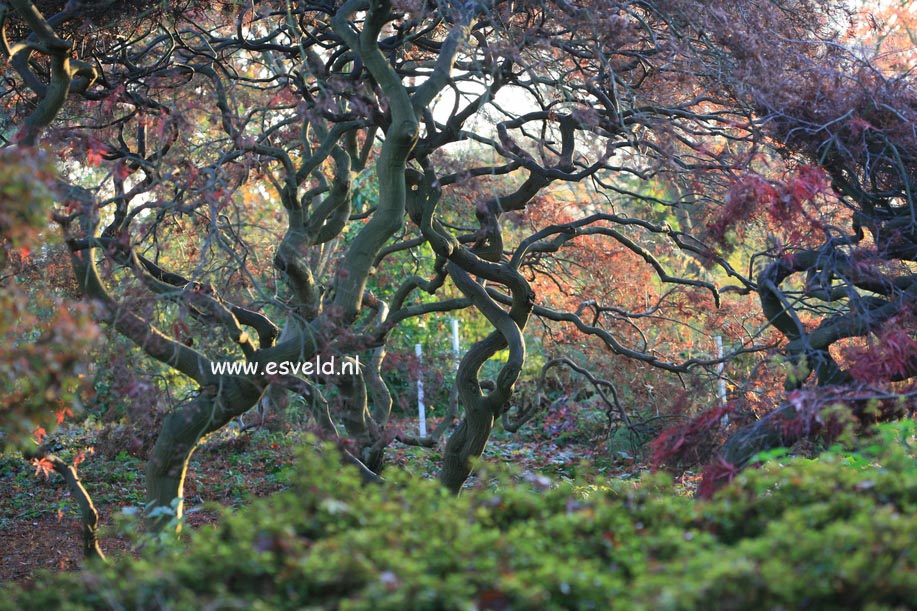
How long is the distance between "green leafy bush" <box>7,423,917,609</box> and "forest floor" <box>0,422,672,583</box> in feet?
11.1

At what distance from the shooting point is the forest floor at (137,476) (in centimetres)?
671

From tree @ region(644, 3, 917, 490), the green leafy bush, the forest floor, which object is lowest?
the green leafy bush

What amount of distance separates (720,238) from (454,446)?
2.76 metres

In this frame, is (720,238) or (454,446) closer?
(720,238)

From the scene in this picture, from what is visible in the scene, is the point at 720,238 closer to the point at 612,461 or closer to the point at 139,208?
the point at 139,208

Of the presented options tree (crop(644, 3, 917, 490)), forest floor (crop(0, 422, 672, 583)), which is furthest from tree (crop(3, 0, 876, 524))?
forest floor (crop(0, 422, 672, 583))

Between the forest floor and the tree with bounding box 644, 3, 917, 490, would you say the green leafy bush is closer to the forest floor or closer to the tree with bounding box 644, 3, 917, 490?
the tree with bounding box 644, 3, 917, 490

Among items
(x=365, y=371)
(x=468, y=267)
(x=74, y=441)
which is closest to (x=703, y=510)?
(x=468, y=267)

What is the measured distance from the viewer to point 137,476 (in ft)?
28.7

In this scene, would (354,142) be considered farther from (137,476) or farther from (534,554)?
(534,554)

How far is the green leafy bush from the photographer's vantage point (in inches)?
92.8

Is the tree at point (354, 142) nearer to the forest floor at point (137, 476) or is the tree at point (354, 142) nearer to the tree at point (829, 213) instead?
the tree at point (829, 213)

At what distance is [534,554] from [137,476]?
7002 mm

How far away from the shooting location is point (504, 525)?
3.10 m
